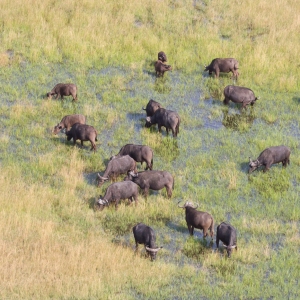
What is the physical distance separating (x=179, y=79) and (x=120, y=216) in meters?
10.5

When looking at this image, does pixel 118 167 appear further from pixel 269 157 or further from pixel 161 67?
pixel 161 67

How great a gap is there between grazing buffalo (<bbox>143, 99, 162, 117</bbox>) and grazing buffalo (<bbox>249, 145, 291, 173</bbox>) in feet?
15.2

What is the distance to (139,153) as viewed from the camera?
22766 mm

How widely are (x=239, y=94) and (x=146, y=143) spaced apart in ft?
16.1

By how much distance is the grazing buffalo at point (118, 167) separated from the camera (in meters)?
22.0

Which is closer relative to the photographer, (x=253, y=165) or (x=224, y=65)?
(x=253, y=165)

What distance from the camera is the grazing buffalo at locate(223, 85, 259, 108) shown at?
27094 mm

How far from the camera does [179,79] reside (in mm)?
29328

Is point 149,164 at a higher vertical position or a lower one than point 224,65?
lower

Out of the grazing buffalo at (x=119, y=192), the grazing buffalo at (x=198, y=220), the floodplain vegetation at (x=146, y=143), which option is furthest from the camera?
the grazing buffalo at (x=119, y=192)

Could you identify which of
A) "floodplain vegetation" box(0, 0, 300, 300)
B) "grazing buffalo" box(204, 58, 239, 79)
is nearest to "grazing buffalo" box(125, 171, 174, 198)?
"floodplain vegetation" box(0, 0, 300, 300)

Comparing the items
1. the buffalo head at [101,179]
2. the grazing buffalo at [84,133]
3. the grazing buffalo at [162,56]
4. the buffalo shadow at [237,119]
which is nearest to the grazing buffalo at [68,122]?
the grazing buffalo at [84,133]

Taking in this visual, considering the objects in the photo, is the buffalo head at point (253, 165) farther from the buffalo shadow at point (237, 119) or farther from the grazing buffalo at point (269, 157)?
the buffalo shadow at point (237, 119)

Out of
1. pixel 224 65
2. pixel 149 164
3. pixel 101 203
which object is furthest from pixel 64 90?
pixel 101 203
